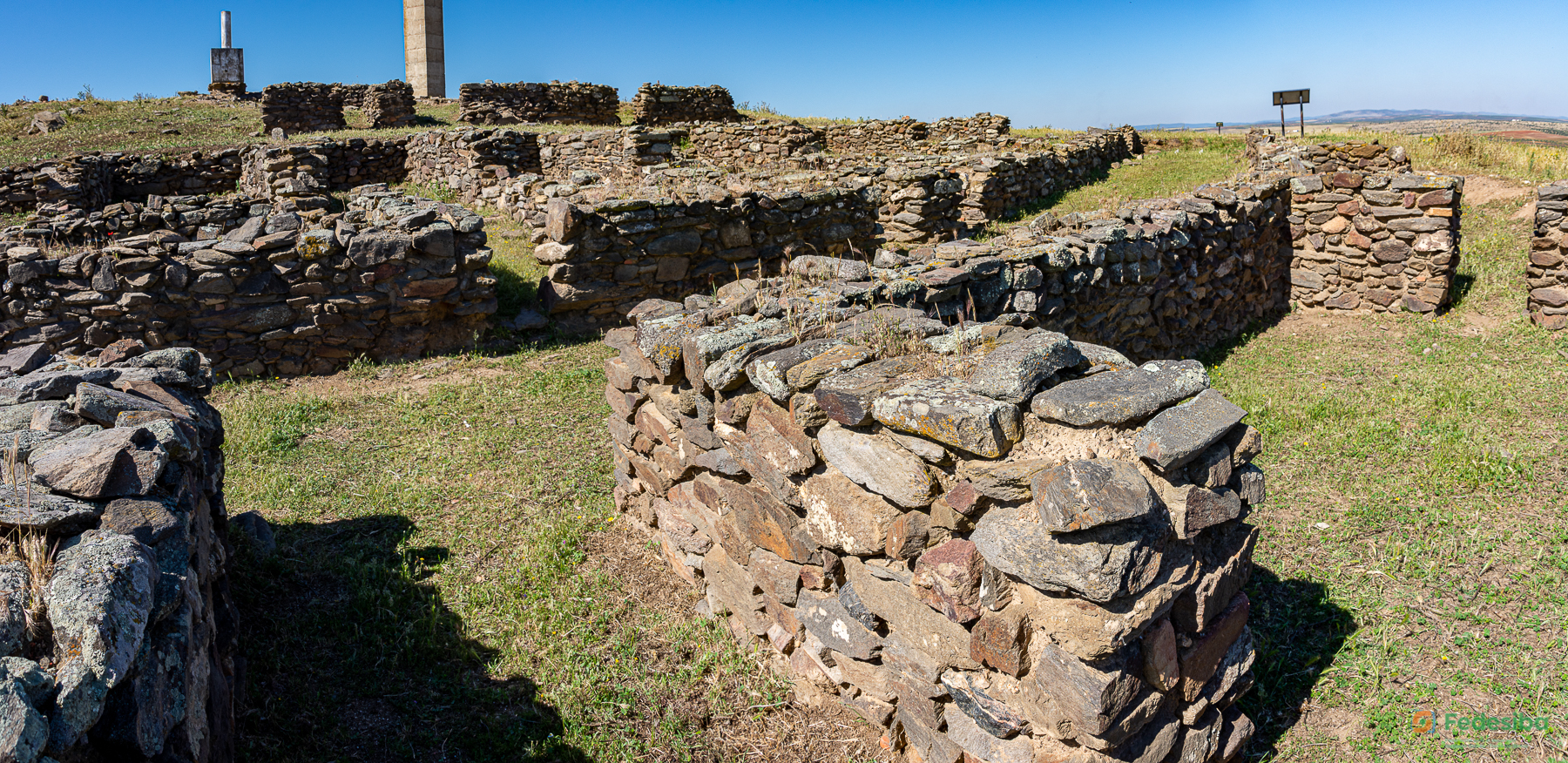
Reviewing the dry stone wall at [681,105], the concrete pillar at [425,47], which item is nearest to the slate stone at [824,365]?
the dry stone wall at [681,105]

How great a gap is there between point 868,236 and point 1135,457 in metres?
9.23

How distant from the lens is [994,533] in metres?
2.86

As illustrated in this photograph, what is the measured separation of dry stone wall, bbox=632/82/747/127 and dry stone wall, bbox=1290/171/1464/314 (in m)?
17.0

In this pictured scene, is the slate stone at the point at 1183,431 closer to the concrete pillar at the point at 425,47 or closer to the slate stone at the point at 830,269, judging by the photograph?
the slate stone at the point at 830,269

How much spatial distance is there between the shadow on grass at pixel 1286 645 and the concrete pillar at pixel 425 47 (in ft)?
104

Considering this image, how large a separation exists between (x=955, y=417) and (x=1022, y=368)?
1.22ft

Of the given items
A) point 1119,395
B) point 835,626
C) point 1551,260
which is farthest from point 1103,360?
point 1551,260

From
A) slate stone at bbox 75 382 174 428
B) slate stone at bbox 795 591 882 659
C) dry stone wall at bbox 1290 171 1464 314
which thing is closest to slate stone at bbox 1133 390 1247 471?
slate stone at bbox 795 591 882 659

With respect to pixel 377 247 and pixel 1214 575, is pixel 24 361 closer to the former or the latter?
pixel 377 247

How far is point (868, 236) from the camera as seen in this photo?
11844 millimetres

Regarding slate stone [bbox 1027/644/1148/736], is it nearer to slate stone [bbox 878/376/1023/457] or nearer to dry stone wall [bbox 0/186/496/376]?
slate stone [bbox 878/376/1023/457]

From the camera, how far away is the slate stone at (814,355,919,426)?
3340 millimetres

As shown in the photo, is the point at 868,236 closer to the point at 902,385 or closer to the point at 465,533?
the point at 465,533

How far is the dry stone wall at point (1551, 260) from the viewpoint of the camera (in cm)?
888
